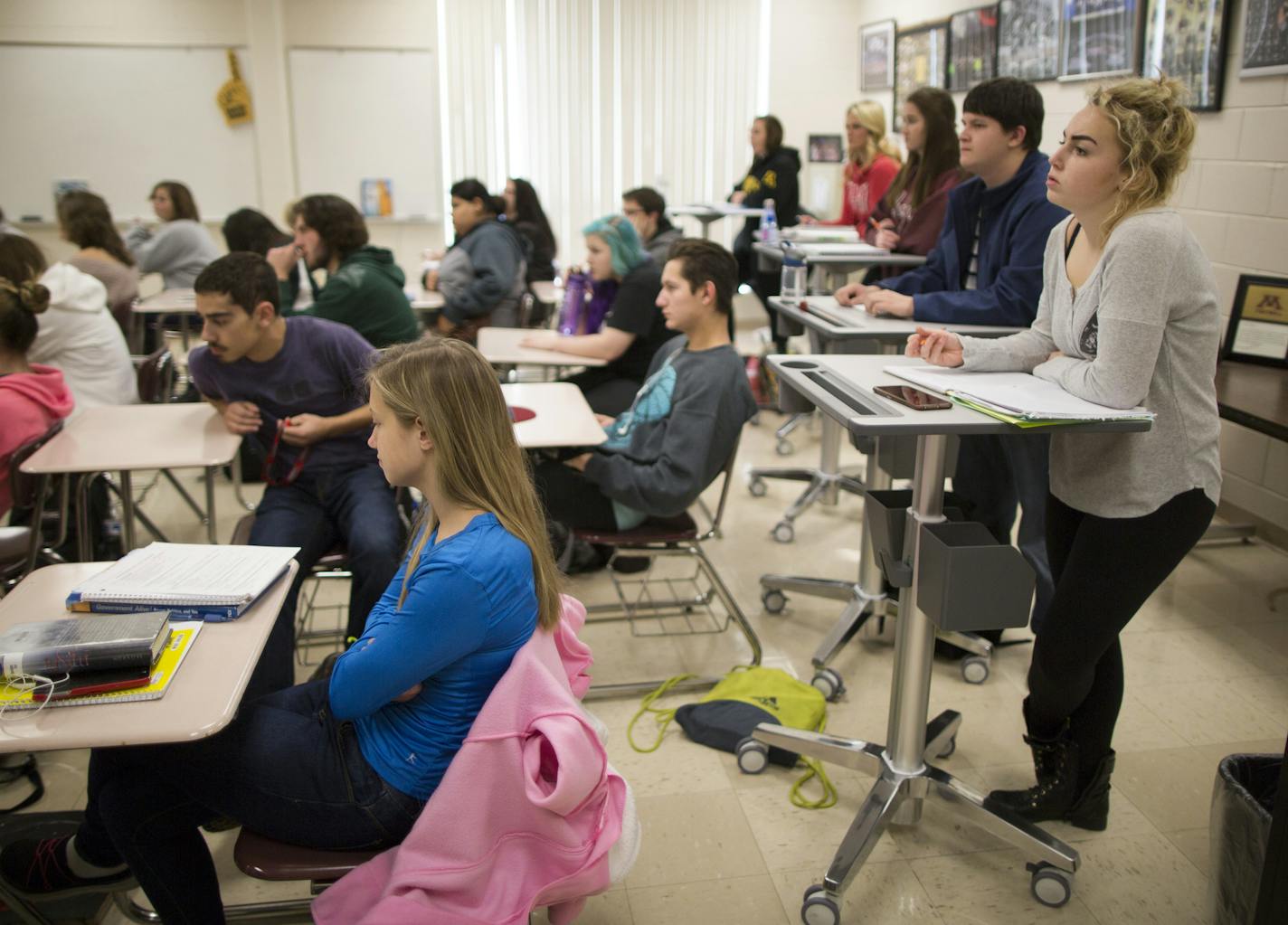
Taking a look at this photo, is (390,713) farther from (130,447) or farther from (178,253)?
(178,253)

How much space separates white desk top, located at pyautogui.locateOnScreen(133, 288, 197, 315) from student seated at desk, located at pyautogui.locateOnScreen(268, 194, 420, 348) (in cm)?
90

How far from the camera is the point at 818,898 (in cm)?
188

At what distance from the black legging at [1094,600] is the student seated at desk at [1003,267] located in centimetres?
65

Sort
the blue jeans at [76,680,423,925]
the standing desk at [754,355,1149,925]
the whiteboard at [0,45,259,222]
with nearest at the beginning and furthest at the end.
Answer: the blue jeans at [76,680,423,925]
the standing desk at [754,355,1149,925]
the whiteboard at [0,45,259,222]

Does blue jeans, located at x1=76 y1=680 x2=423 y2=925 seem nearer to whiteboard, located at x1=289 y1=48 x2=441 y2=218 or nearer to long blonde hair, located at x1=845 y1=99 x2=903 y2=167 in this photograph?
long blonde hair, located at x1=845 y1=99 x2=903 y2=167

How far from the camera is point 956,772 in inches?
93.4

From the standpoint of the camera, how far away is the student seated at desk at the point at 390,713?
4.70 ft

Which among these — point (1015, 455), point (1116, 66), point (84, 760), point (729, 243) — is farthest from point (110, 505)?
point (729, 243)

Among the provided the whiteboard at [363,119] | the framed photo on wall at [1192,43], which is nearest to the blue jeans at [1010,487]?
the framed photo on wall at [1192,43]

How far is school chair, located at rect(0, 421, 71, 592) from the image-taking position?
94.6 inches

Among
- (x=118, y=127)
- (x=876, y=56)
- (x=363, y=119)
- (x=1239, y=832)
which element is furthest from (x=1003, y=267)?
(x=118, y=127)

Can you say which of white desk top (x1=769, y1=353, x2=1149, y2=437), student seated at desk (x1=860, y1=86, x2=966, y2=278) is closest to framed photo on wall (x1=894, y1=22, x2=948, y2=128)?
student seated at desk (x1=860, y1=86, x2=966, y2=278)

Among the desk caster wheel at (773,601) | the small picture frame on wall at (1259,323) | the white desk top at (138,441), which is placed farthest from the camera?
the small picture frame on wall at (1259,323)

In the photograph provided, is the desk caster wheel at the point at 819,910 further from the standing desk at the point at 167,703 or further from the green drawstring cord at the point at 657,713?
the standing desk at the point at 167,703
